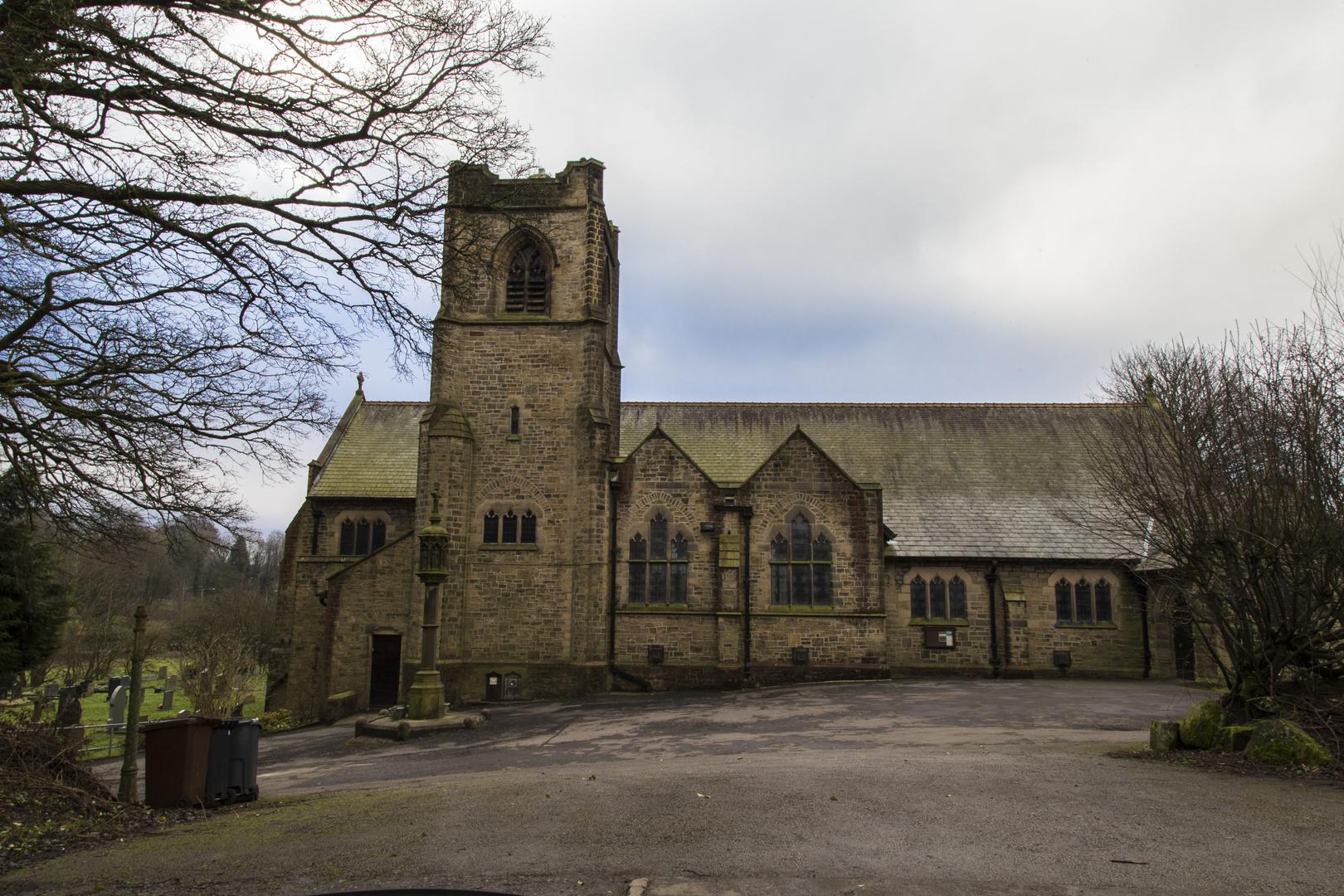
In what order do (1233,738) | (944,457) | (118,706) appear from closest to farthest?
(1233,738)
(118,706)
(944,457)

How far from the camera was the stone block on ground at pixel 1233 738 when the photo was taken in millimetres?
9661

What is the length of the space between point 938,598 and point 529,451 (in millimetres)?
12606

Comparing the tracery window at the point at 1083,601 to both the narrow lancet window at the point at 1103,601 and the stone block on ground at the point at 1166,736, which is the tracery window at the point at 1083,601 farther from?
the stone block on ground at the point at 1166,736

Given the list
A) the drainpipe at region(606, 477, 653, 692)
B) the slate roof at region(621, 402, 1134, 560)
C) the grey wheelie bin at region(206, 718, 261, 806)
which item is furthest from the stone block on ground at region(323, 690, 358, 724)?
the grey wheelie bin at region(206, 718, 261, 806)

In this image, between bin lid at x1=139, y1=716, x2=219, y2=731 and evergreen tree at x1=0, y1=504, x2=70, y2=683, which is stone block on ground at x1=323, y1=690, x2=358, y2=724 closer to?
evergreen tree at x1=0, y1=504, x2=70, y2=683

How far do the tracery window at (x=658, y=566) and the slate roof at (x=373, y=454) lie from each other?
29.7 ft

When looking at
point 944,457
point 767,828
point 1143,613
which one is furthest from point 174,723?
point 1143,613

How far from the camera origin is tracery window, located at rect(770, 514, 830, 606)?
69.1 ft

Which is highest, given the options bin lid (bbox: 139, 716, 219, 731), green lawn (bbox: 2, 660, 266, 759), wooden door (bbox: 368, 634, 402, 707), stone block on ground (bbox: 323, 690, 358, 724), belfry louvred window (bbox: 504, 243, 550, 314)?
belfry louvred window (bbox: 504, 243, 550, 314)

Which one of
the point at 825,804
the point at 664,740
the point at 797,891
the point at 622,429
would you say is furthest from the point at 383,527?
the point at 797,891

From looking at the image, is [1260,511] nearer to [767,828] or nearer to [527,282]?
[767,828]

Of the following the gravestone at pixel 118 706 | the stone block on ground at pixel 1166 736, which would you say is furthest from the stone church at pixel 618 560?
the stone block on ground at pixel 1166 736

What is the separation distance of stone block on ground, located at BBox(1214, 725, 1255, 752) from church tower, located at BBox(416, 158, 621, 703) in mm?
13786

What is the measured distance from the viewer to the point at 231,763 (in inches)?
378
